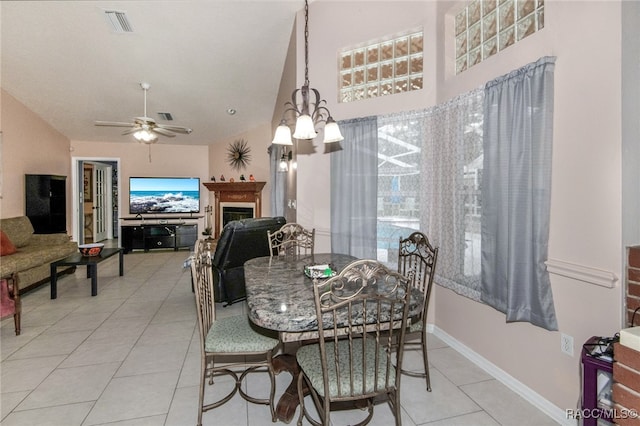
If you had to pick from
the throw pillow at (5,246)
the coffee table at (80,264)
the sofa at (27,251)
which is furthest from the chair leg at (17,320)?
the throw pillow at (5,246)

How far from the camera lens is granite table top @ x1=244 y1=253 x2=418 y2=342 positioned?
4.81 feet

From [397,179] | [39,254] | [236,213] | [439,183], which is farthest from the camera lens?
[236,213]

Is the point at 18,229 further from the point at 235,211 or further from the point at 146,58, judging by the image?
the point at 235,211

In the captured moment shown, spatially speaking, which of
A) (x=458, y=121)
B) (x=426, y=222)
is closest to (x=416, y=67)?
(x=458, y=121)

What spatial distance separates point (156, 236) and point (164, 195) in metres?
1.03

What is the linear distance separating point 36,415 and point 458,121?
353cm

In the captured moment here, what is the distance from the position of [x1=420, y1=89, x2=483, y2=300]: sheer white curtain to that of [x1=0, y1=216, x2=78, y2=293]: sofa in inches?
180

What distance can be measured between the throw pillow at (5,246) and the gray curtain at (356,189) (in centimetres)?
429

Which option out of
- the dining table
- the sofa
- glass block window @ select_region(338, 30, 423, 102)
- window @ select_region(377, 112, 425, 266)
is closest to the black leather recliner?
the dining table

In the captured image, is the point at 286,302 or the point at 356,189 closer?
the point at 286,302

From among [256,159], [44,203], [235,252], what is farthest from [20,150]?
[235,252]

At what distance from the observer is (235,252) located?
12.2 feet

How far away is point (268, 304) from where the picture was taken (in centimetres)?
161

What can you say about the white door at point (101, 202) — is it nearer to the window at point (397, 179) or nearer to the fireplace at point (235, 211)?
the fireplace at point (235, 211)
